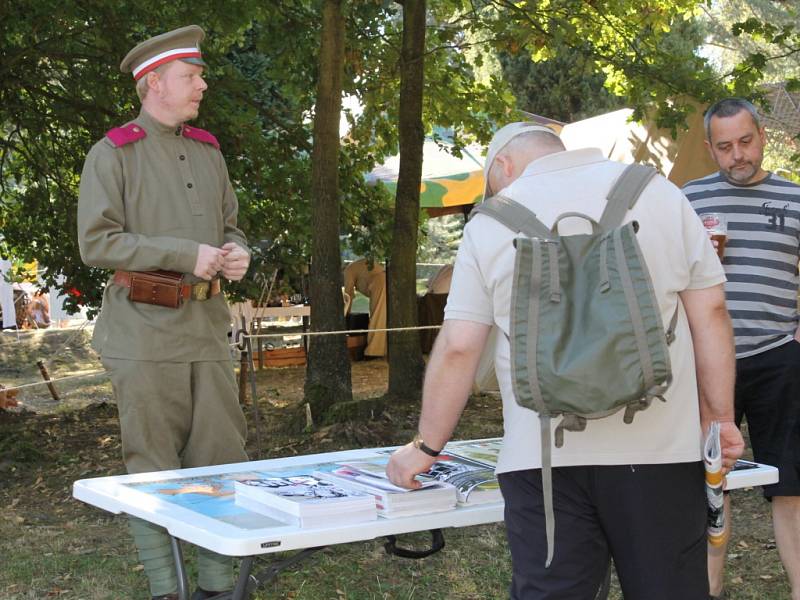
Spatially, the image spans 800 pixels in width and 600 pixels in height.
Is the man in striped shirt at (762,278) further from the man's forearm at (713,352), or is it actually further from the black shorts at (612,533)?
the black shorts at (612,533)

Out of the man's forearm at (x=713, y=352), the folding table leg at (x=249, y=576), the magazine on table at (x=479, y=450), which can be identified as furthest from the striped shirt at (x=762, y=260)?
the folding table leg at (x=249, y=576)

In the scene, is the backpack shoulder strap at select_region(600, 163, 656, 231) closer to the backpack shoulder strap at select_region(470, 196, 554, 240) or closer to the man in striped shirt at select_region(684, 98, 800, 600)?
the backpack shoulder strap at select_region(470, 196, 554, 240)

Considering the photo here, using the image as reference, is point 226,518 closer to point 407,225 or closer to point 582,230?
point 582,230

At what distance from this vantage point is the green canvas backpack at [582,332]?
216 centimetres

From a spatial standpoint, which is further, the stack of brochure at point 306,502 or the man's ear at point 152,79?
the man's ear at point 152,79

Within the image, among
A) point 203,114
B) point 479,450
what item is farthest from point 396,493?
point 203,114

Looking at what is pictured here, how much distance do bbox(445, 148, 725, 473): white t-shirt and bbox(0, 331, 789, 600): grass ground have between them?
2367 millimetres

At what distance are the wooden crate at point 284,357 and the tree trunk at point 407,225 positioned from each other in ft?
19.5

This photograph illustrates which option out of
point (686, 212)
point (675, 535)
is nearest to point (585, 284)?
point (686, 212)

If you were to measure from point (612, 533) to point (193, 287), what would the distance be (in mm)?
1892

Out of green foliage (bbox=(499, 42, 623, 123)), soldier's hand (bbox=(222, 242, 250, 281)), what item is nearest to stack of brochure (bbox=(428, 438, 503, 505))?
soldier's hand (bbox=(222, 242, 250, 281))

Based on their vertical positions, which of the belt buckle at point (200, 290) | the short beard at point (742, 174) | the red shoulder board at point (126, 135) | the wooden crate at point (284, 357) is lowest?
Result: the wooden crate at point (284, 357)

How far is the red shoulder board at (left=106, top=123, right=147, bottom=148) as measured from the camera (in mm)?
3623

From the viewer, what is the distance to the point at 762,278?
397cm
